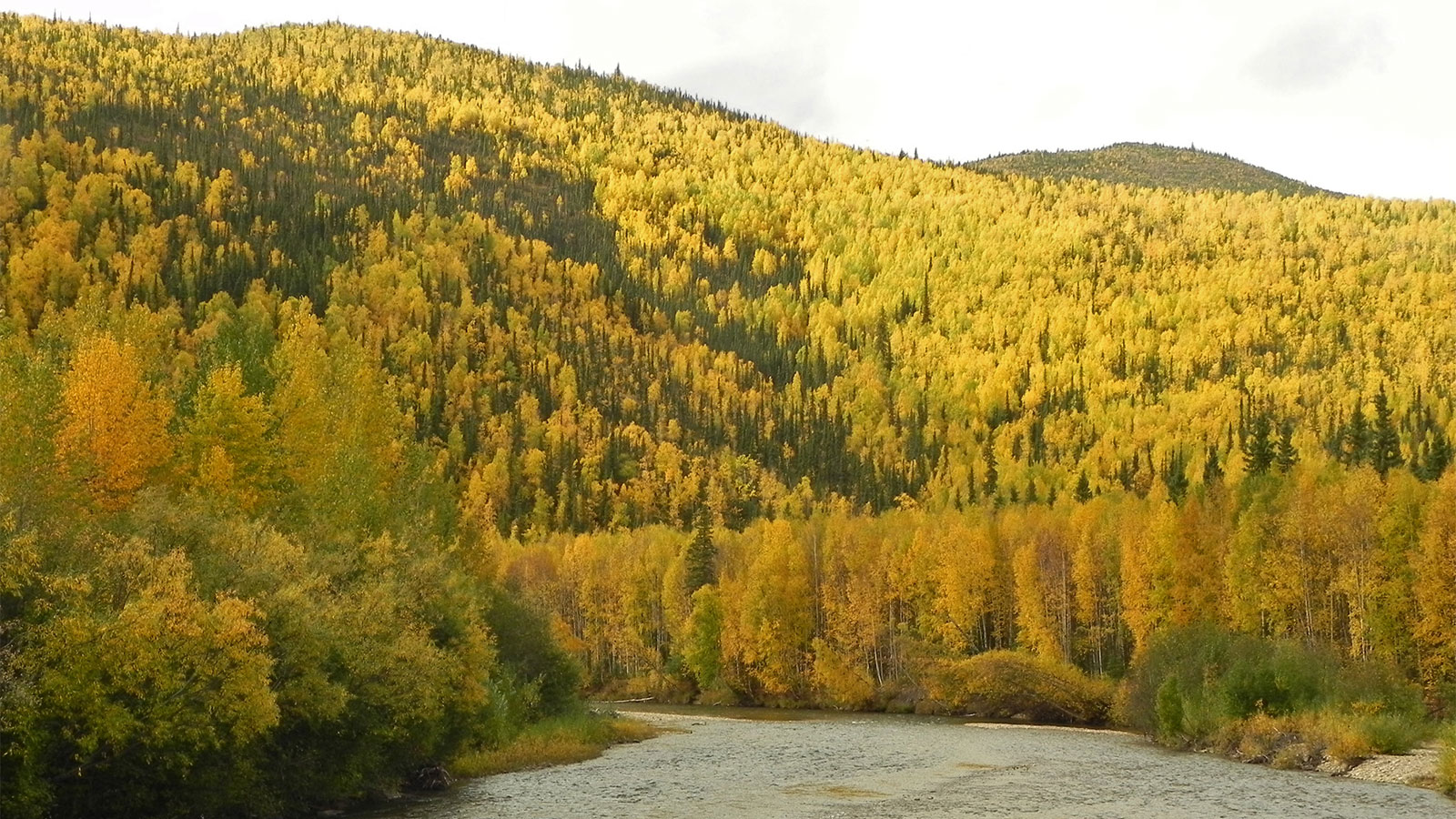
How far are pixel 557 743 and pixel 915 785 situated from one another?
1903cm

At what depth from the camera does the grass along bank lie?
58.2m

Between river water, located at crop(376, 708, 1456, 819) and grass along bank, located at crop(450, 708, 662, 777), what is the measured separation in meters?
1.35

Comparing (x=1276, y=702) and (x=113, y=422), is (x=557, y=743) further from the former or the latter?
(x=1276, y=702)

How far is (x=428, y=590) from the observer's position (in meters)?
52.8

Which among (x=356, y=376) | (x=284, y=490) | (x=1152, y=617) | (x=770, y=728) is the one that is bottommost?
(x=770, y=728)

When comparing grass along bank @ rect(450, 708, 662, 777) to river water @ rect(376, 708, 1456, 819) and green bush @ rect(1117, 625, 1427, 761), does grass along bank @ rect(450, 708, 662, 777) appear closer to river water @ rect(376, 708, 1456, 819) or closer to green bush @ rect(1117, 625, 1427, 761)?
river water @ rect(376, 708, 1456, 819)

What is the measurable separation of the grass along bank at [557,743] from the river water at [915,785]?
1.35m

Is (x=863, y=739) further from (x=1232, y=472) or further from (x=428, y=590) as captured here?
(x=1232, y=472)

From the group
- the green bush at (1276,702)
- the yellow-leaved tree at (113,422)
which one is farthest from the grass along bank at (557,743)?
the green bush at (1276,702)

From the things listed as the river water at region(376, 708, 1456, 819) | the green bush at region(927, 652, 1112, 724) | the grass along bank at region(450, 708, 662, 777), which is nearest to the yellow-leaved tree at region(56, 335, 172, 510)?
the grass along bank at region(450, 708, 662, 777)

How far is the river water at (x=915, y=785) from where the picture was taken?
4591cm

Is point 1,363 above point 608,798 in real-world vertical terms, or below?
above

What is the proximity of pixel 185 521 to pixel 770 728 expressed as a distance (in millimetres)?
47710

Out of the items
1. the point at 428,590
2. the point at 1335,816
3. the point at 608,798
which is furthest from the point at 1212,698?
the point at 428,590
